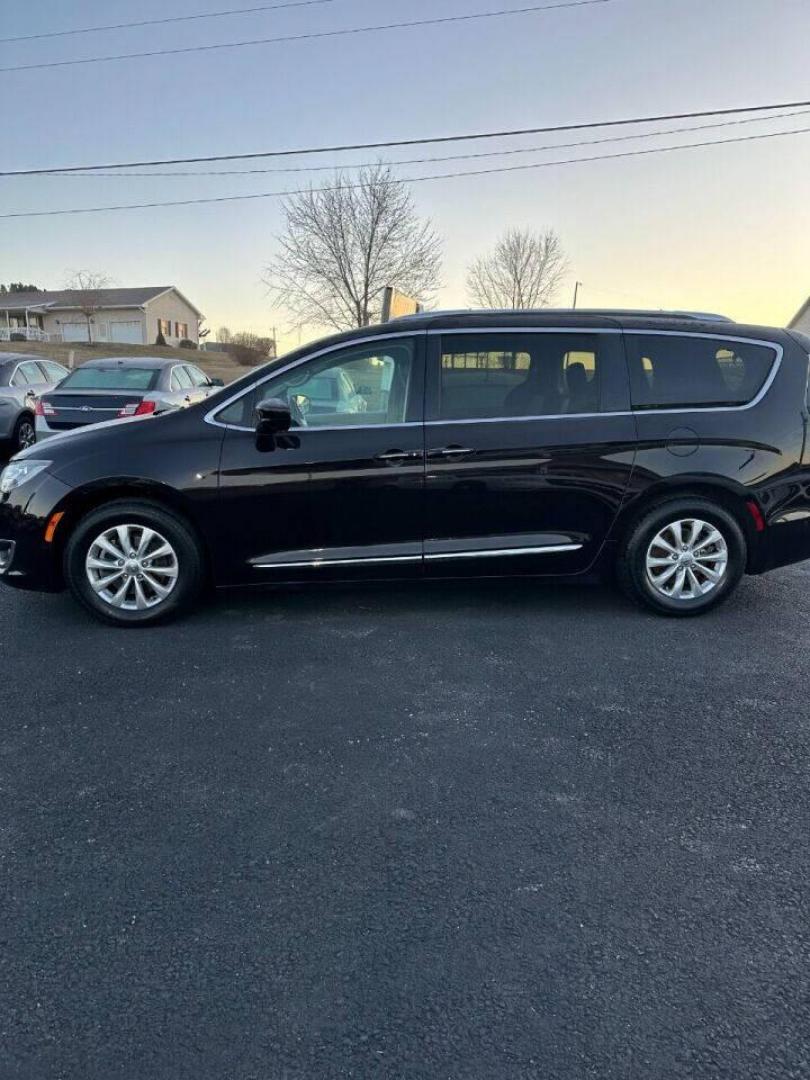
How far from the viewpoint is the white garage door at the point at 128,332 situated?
167ft

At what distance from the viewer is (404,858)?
2361 millimetres

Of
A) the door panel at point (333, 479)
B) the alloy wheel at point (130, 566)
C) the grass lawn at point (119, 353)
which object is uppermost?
the grass lawn at point (119, 353)

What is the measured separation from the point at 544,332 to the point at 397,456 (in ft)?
4.00

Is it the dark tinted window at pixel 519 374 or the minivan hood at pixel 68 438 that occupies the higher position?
the dark tinted window at pixel 519 374

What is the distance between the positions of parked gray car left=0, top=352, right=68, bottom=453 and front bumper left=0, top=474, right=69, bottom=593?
6.64 metres

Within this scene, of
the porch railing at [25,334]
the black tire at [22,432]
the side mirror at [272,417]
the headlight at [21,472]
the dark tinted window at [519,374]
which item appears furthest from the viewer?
the porch railing at [25,334]

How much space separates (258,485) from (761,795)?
296 centimetres

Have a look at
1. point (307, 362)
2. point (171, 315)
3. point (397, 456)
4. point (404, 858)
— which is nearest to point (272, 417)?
point (307, 362)

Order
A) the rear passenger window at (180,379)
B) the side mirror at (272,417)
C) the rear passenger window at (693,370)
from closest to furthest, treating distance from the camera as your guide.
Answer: the side mirror at (272,417)
the rear passenger window at (693,370)
the rear passenger window at (180,379)

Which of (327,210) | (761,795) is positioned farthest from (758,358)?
(327,210)

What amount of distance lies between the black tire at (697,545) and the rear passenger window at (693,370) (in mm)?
642

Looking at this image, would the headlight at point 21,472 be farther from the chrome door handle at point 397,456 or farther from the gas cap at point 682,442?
the gas cap at point 682,442

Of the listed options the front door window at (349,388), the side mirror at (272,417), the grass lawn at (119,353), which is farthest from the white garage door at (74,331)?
the side mirror at (272,417)

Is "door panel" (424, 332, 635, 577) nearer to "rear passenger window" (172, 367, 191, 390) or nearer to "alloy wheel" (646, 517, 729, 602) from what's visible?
"alloy wheel" (646, 517, 729, 602)
